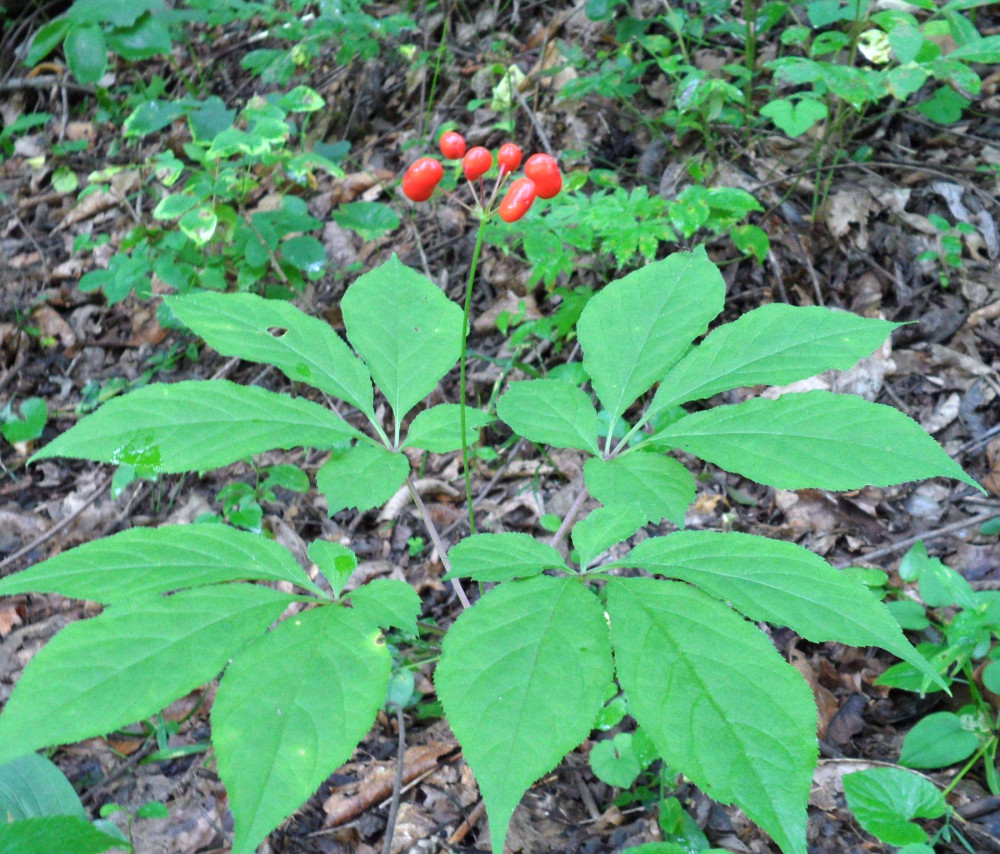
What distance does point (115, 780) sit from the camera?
2092 millimetres

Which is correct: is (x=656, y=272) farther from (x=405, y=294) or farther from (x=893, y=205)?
(x=893, y=205)

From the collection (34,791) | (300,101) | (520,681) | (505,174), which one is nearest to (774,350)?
(505,174)

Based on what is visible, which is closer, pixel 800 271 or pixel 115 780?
pixel 115 780

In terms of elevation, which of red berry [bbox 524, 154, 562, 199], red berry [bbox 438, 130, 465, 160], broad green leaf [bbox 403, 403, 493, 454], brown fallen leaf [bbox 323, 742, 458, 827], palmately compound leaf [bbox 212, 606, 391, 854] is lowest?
brown fallen leaf [bbox 323, 742, 458, 827]

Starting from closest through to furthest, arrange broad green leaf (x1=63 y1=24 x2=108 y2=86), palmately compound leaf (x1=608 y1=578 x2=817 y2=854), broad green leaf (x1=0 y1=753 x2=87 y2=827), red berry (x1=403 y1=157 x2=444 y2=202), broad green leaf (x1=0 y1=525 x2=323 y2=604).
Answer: palmately compound leaf (x1=608 y1=578 x2=817 y2=854) < broad green leaf (x1=0 y1=525 x2=323 y2=604) < red berry (x1=403 y1=157 x2=444 y2=202) < broad green leaf (x1=0 y1=753 x2=87 y2=827) < broad green leaf (x1=63 y1=24 x2=108 y2=86)

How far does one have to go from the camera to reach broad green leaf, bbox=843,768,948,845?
1328 millimetres

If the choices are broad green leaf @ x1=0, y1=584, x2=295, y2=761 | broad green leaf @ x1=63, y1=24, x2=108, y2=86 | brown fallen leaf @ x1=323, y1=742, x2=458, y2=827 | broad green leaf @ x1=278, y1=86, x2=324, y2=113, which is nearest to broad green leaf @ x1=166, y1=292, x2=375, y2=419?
broad green leaf @ x1=0, y1=584, x2=295, y2=761

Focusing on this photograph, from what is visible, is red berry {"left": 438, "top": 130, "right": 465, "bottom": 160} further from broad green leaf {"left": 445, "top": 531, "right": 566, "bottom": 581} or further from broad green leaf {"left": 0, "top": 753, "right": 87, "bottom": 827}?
broad green leaf {"left": 0, "top": 753, "right": 87, "bottom": 827}

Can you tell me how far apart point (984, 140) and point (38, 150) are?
22.0 ft

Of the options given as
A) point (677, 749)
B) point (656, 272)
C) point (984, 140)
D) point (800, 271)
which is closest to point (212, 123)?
point (800, 271)

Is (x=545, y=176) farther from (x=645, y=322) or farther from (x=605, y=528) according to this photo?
(x=605, y=528)

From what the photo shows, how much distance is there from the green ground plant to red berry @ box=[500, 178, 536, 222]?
293 mm

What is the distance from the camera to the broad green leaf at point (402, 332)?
4.66 ft

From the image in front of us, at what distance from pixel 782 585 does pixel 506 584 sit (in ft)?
1.17
